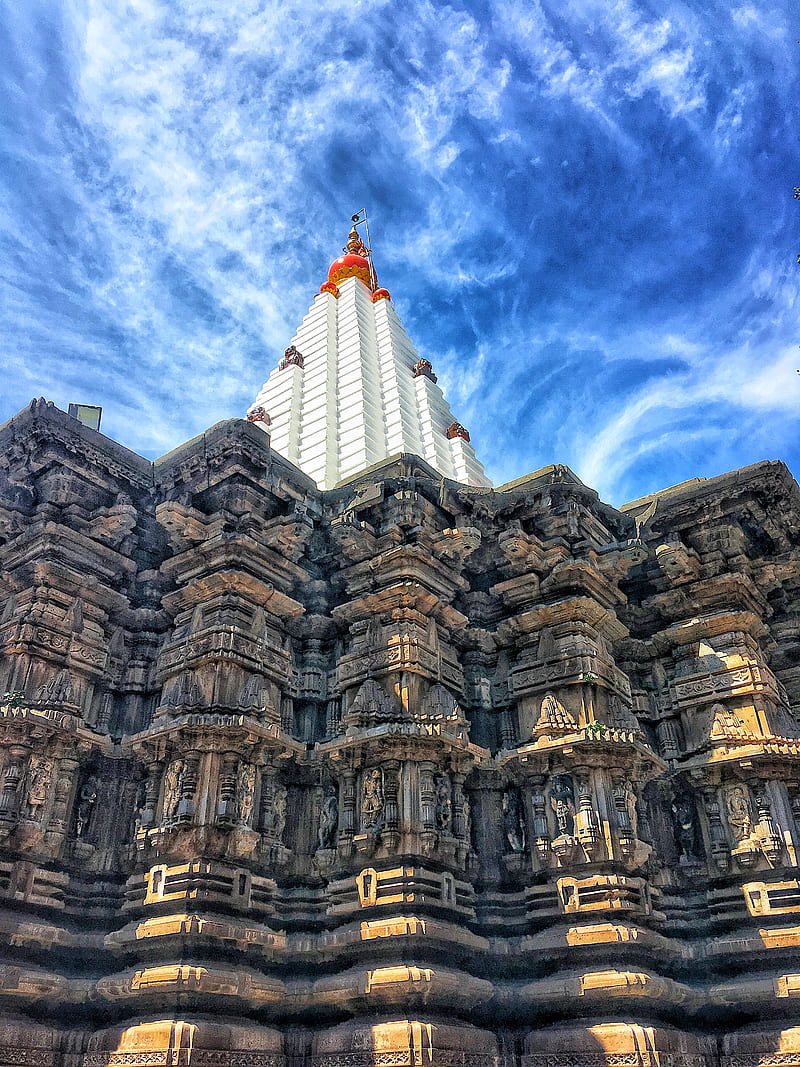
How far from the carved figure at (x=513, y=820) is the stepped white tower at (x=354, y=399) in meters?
16.5

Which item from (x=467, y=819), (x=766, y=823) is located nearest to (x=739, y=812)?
(x=766, y=823)

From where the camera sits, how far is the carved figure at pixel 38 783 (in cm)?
1139

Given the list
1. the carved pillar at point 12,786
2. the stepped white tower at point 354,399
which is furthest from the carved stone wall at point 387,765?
the stepped white tower at point 354,399

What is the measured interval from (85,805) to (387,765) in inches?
190

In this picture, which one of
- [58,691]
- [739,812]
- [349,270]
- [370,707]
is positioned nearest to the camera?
[58,691]

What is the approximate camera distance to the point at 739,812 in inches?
501

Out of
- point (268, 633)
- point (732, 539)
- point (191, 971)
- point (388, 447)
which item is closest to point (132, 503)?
point (268, 633)

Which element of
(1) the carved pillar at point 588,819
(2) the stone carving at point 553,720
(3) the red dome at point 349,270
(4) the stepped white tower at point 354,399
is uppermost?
(3) the red dome at point 349,270

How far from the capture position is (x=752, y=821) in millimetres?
12578

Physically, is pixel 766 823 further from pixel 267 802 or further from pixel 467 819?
pixel 267 802

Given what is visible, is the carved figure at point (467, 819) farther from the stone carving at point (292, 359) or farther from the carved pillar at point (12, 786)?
the stone carving at point (292, 359)

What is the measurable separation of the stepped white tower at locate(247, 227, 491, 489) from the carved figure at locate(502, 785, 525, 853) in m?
16.5

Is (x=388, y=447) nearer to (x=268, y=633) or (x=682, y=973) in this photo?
(x=268, y=633)

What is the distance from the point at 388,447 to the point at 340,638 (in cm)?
1777
